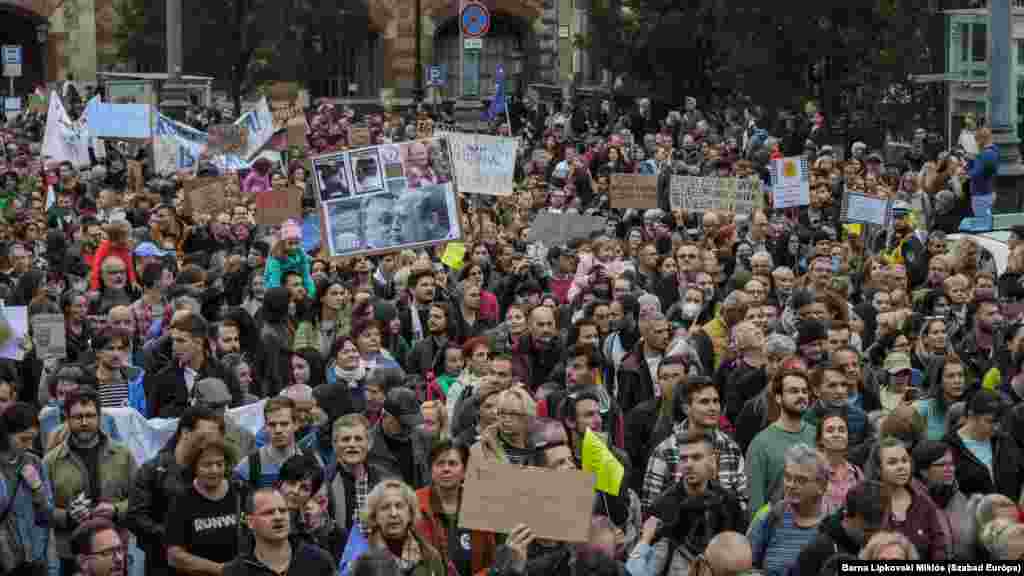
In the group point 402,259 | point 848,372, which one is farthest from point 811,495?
point 402,259

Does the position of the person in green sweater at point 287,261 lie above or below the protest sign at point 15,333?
above

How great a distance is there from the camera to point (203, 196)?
1864 cm

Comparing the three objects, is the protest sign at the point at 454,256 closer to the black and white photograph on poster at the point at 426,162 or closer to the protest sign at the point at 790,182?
the black and white photograph on poster at the point at 426,162

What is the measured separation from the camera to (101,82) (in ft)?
149

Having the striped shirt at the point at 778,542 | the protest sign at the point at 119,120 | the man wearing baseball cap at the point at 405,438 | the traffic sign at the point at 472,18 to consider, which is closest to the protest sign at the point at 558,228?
the protest sign at the point at 119,120

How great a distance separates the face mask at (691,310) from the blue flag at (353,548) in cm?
554

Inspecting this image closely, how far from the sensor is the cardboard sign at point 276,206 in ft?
58.9

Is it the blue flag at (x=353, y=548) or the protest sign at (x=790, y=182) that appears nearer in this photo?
the blue flag at (x=353, y=548)

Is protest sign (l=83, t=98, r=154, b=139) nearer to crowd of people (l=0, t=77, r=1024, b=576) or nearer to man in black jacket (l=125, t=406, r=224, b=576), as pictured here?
crowd of people (l=0, t=77, r=1024, b=576)

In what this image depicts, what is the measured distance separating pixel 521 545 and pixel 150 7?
133 feet

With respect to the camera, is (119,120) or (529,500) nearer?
(529,500)

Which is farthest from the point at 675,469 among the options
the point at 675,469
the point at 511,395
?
the point at 511,395

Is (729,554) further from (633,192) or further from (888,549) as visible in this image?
(633,192)

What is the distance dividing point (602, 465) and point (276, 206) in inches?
379
